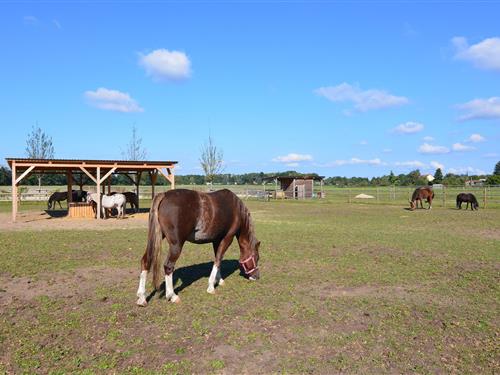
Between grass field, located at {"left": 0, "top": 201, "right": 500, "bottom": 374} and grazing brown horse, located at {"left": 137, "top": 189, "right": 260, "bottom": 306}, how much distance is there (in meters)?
0.39

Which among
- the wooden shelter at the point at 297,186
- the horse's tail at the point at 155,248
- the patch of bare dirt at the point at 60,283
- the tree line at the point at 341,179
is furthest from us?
the tree line at the point at 341,179

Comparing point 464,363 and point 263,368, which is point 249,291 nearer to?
point 263,368

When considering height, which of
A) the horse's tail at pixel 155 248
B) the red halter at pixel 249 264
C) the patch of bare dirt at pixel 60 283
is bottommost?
the patch of bare dirt at pixel 60 283

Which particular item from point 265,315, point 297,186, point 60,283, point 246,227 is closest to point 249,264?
point 246,227

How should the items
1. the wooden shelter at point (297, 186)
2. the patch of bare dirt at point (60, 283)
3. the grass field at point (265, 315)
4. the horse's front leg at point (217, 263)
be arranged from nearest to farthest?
the grass field at point (265, 315)
the patch of bare dirt at point (60, 283)
the horse's front leg at point (217, 263)
the wooden shelter at point (297, 186)

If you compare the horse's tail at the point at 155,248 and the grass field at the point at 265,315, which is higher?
the horse's tail at the point at 155,248

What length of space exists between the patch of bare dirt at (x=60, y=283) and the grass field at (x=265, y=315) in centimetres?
2

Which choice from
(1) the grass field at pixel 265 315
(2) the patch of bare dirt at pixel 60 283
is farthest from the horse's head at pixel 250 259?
(2) the patch of bare dirt at pixel 60 283

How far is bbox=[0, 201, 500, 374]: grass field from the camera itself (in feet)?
13.6

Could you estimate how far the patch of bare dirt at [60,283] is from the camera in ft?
21.4

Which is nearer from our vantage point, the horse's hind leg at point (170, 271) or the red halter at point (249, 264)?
the horse's hind leg at point (170, 271)

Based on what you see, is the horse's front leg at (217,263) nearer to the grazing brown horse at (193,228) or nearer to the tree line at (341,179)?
the grazing brown horse at (193,228)

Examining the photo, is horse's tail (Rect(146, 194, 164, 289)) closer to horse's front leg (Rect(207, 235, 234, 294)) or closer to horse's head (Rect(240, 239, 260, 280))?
horse's front leg (Rect(207, 235, 234, 294))

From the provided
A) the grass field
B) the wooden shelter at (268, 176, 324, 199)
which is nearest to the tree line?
the wooden shelter at (268, 176, 324, 199)
